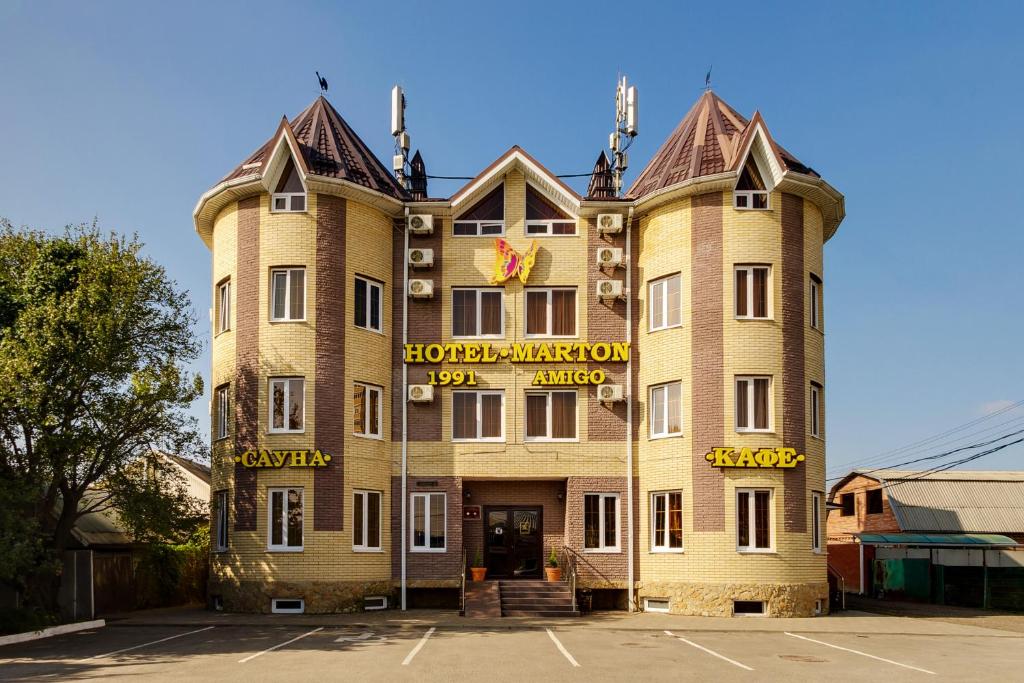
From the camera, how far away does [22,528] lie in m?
21.0

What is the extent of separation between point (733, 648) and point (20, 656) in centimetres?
1379

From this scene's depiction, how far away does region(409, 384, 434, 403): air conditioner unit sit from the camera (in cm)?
2864

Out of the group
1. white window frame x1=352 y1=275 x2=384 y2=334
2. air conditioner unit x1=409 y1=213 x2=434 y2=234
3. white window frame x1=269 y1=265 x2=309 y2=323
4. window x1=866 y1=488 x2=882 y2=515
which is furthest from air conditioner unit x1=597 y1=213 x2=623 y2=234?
window x1=866 y1=488 x2=882 y2=515

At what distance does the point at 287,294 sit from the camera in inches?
1088

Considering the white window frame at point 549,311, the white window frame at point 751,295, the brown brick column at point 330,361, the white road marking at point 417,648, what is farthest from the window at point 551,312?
the white road marking at point 417,648

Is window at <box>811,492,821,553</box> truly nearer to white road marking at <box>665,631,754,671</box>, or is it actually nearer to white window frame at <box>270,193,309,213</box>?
white road marking at <box>665,631,754,671</box>

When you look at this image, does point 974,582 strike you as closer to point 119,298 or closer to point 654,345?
point 654,345

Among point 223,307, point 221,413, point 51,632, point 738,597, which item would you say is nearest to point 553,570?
point 738,597

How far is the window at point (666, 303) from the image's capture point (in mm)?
28219

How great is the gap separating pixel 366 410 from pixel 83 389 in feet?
25.2

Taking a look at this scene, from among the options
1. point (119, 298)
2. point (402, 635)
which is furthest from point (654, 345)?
point (119, 298)

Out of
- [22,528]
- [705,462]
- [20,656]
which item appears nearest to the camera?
[20,656]

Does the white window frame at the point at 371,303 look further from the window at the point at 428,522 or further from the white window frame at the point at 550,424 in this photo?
the window at the point at 428,522

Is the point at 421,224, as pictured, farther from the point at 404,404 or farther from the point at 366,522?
the point at 366,522
